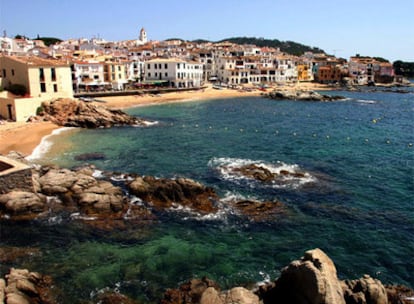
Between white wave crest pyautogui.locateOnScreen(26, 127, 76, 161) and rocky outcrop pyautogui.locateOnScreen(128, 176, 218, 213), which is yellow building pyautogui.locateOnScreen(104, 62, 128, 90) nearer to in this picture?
white wave crest pyautogui.locateOnScreen(26, 127, 76, 161)

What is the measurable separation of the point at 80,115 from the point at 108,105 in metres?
20.2

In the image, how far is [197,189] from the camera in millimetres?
27250

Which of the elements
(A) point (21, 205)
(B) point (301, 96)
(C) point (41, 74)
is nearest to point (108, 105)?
(C) point (41, 74)

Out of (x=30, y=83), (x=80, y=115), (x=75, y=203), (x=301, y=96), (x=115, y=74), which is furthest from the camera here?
(x=301, y=96)

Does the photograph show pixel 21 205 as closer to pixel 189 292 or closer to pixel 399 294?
pixel 189 292

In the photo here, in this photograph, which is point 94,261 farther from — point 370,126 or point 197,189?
point 370,126

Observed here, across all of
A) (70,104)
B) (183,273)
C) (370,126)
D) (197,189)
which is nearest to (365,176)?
(197,189)

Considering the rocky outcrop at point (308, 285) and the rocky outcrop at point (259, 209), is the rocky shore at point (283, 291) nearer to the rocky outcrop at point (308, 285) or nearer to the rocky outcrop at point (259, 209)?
the rocky outcrop at point (308, 285)

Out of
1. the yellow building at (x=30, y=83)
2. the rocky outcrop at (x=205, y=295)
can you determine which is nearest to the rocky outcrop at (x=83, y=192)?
the rocky outcrop at (x=205, y=295)

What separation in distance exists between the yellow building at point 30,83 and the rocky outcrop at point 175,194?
109 feet

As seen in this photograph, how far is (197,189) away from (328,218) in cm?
894

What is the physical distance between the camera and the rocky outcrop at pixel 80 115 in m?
54.4

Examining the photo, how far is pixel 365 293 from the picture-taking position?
14750 millimetres

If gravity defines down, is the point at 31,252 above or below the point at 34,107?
below
